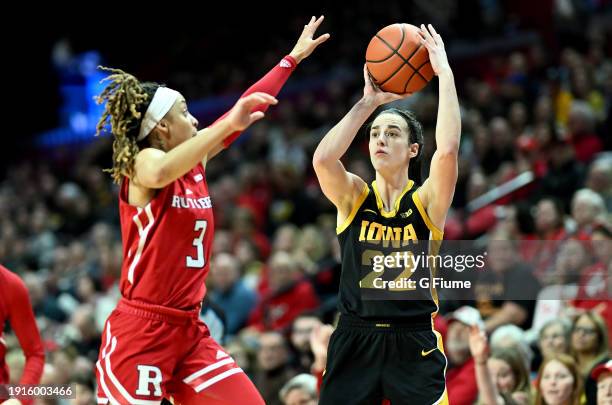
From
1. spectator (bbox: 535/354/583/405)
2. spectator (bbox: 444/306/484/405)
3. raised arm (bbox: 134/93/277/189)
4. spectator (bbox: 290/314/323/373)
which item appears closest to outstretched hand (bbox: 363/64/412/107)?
raised arm (bbox: 134/93/277/189)

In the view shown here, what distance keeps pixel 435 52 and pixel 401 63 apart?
0.69 ft

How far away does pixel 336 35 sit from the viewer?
1544 centimetres

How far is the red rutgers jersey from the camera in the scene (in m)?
4.46

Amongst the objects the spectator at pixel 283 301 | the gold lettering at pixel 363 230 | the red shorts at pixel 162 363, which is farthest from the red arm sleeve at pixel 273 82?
the spectator at pixel 283 301

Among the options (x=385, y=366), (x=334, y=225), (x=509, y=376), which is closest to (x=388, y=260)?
(x=385, y=366)

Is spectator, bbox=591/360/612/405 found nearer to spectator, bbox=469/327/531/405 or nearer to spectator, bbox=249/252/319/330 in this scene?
spectator, bbox=469/327/531/405

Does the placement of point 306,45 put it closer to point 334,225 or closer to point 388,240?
point 388,240

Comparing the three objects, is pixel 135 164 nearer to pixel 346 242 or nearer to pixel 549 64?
pixel 346 242

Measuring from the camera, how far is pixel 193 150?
4188 mm

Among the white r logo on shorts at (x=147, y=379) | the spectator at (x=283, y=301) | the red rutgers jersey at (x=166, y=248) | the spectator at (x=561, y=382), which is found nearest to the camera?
the white r logo on shorts at (x=147, y=379)

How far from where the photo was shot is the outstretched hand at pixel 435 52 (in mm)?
4824

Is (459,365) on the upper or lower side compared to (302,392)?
upper

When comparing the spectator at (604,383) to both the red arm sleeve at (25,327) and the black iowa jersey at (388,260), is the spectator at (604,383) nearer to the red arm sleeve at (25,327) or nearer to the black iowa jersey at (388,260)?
the black iowa jersey at (388,260)

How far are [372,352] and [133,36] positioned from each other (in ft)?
50.4
